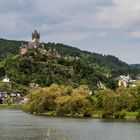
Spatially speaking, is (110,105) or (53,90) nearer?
(110,105)

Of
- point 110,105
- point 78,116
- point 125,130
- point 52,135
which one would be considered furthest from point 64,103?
point 52,135

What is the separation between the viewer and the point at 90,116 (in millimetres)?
123062

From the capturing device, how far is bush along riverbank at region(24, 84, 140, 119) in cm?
11712

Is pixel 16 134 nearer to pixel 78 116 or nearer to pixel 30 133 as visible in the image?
pixel 30 133

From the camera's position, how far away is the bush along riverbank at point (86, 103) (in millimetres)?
117125

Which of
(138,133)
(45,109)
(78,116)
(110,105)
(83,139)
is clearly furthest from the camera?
(45,109)

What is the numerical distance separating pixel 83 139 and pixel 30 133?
1181cm

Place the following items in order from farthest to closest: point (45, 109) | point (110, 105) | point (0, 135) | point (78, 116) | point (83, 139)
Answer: point (45, 109)
point (78, 116)
point (110, 105)
point (0, 135)
point (83, 139)

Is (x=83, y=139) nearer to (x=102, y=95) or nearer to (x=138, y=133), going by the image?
(x=138, y=133)

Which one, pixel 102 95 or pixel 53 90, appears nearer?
pixel 102 95

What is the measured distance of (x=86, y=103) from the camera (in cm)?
12225

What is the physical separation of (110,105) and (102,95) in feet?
19.0

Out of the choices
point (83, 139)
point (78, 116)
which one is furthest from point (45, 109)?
point (83, 139)

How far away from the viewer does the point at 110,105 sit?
116125mm
